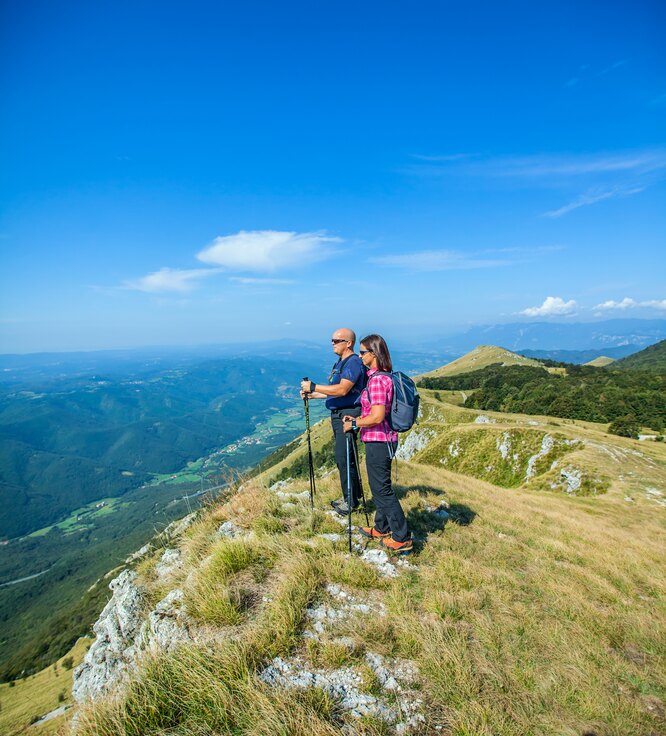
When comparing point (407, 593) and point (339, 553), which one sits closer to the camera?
point (407, 593)

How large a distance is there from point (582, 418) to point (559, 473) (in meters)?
64.3

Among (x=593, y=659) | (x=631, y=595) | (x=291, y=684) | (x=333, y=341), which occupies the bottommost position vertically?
(x=631, y=595)

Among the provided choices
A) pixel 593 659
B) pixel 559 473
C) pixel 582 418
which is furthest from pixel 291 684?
pixel 582 418

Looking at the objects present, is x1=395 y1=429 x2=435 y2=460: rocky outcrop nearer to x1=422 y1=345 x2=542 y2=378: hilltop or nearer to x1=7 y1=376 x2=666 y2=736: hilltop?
x1=7 y1=376 x2=666 y2=736: hilltop

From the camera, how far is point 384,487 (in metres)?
6.39

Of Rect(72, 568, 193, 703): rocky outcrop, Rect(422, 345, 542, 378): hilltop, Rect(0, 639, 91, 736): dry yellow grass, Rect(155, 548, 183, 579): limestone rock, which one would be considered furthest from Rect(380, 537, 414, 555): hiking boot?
Rect(422, 345, 542, 378): hilltop

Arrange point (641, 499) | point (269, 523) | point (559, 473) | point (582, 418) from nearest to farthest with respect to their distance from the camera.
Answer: point (269, 523) → point (641, 499) → point (559, 473) → point (582, 418)

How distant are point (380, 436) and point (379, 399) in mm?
750

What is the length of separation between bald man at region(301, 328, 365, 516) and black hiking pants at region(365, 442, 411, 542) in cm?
88

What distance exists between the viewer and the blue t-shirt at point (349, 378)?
7242mm

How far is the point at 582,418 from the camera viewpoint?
8256 centimetres

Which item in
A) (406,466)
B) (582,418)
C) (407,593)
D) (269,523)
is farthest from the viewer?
(582,418)

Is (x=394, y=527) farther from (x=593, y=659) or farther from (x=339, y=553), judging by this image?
(x=593, y=659)

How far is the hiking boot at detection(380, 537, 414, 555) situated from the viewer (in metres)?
6.39
